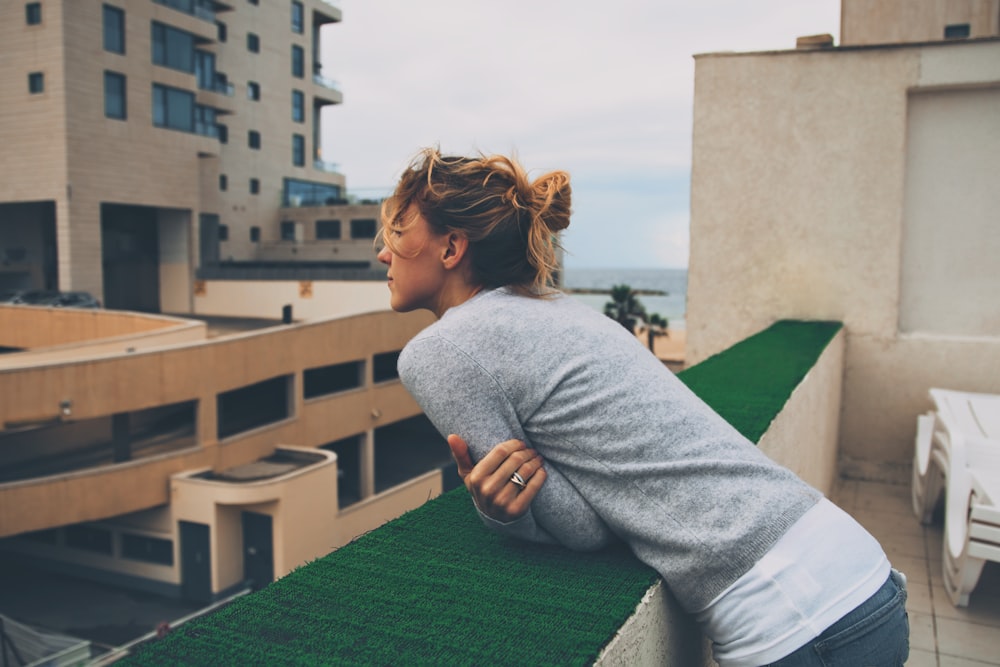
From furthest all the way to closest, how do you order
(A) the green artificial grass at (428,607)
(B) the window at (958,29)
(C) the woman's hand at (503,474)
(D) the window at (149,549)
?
1. (D) the window at (149,549)
2. (B) the window at (958,29)
3. (C) the woman's hand at (503,474)
4. (A) the green artificial grass at (428,607)

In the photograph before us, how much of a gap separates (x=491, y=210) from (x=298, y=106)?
49.2m

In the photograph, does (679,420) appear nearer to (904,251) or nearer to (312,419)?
(904,251)

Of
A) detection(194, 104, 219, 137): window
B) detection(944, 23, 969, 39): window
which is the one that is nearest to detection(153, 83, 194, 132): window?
detection(194, 104, 219, 137): window

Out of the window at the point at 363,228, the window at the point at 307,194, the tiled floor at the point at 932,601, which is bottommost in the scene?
the tiled floor at the point at 932,601

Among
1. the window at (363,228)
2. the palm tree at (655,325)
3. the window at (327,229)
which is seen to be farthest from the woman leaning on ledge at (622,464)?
the window at (327,229)

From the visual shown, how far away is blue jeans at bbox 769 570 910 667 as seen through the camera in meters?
1.58

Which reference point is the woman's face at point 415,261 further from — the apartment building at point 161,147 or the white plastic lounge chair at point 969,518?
the apartment building at point 161,147

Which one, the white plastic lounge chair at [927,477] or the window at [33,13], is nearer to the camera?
the white plastic lounge chair at [927,477]

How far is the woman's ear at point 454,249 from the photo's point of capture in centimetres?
193

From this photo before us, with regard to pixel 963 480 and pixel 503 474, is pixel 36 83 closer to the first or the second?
pixel 963 480

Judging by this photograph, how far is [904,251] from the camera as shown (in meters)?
8.48

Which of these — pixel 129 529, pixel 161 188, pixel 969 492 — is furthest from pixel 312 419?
pixel 969 492

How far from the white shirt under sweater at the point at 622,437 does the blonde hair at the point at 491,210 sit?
159 millimetres

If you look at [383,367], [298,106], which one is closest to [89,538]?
[383,367]
